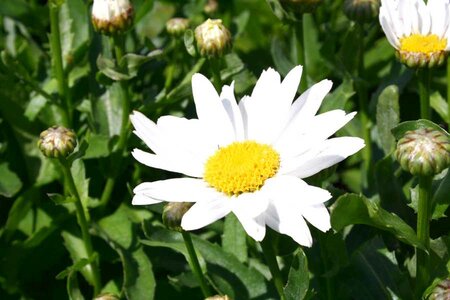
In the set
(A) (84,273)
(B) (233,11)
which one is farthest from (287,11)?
(B) (233,11)

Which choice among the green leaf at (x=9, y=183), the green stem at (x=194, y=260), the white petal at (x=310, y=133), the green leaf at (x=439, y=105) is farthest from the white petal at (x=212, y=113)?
the green leaf at (x=439, y=105)

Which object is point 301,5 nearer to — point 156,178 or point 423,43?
point 423,43

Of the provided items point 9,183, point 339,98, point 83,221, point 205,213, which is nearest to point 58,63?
point 9,183

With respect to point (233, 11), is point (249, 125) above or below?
above

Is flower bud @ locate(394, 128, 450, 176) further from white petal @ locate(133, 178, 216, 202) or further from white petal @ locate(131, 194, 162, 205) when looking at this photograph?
white petal @ locate(131, 194, 162, 205)

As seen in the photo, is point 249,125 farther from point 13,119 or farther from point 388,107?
point 13,119

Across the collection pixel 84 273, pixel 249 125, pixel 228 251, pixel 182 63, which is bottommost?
pixel 84 273
